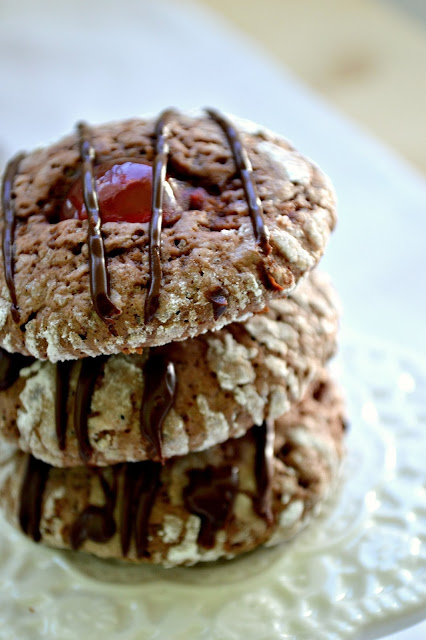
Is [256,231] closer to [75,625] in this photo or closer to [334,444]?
[334,444]

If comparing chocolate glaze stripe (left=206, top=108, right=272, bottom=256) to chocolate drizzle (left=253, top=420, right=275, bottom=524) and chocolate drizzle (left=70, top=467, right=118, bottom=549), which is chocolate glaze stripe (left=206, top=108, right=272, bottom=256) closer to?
chocolate drizzle (left=253, top=420, right=275, bottom=524)

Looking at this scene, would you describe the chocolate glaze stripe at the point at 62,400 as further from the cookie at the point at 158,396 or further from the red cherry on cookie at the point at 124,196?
the red cherry on cookie at the point at 124,196

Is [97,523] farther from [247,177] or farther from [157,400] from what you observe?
[247,177]

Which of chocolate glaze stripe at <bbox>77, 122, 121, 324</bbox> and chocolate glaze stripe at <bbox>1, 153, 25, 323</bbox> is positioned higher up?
chocolate glaze stripe at <bbox>77, 122, 121, 324</bbox>

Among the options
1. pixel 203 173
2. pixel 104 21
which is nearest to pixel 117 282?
pixel 203 173

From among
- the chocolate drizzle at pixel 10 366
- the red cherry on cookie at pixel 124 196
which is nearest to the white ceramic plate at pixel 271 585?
the chocolate drizzle at pixel 10 366

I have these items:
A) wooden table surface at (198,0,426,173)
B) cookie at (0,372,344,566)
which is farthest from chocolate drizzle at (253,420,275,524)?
wooden table surface at (198,0,426,173)
